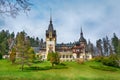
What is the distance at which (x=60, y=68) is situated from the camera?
70000mm

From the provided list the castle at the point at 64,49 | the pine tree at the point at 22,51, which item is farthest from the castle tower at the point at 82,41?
the pine tree at the point at 22,51

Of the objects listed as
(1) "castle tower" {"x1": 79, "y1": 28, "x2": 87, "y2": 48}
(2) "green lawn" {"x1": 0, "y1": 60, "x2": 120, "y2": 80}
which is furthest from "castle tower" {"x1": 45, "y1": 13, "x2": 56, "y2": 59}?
(2) "green lawn" {"x1": 0, "y1": 60, "x2": 120, "y2": 80}

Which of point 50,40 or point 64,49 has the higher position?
point 50,40

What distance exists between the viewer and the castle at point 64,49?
11371 cm

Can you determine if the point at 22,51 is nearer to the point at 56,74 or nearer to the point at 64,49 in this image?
the point at 56,74

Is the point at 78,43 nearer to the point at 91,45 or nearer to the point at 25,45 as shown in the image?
the point at 91,45

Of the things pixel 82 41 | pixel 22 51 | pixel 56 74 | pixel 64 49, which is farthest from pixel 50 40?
pixel 56 74

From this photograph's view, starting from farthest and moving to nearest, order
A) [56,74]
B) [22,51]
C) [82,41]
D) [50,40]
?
1. [82,41]
2. [50,40]
3. [22,51]
4. [56,74]

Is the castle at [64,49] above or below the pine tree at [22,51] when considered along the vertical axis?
above

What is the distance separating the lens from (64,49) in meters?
118

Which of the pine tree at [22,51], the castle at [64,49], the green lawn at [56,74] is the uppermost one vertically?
the castle at [64,49]

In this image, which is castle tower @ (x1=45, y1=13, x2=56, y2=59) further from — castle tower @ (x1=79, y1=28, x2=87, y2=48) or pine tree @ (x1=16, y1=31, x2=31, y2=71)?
pine tree @ (x1=16, y1=31, x2=31, y2=71)

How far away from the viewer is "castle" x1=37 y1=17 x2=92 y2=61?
113713mm

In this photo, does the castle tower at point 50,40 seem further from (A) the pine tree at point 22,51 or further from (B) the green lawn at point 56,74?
(A) the pine tree at point 22,51
